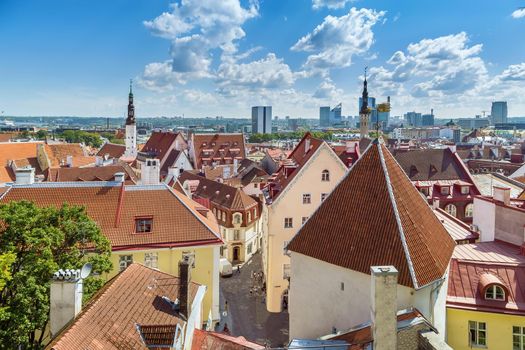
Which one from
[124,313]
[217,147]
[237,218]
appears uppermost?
[217,147]

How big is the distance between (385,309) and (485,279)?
6904 millimetres

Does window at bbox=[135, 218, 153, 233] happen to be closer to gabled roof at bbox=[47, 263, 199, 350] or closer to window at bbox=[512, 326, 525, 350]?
gabled roof at bbox=[47, 263, 199, 350]

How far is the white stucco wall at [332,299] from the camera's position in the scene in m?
16.9

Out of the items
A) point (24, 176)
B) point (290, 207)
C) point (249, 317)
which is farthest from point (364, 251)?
point (24, 176)

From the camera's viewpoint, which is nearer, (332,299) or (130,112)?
(332,299)

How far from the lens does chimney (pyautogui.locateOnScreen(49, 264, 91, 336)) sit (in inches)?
583

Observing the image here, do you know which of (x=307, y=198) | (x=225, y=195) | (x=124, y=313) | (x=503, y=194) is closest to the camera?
(x=124, y=313)

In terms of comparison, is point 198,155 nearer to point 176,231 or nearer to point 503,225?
point 176,231

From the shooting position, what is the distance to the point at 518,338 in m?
17.0

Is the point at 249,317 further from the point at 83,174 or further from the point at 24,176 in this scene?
the point at 83,174

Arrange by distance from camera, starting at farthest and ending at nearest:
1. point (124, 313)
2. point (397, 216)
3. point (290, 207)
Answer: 1. point (290, 207)
2. point (397, 216)
3. point (124, 313)

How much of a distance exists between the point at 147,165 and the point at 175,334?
75.7 ft

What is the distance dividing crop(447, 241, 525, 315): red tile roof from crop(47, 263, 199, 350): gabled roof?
10.7m

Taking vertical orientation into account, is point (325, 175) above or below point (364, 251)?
above
